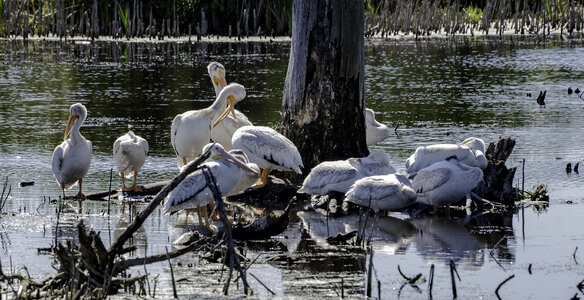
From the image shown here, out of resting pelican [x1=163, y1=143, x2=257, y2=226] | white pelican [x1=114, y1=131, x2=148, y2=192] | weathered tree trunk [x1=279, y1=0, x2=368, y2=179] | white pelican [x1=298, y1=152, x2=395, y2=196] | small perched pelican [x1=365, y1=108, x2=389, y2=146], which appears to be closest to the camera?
resting pelican [x1=163, y1=143, x2=257, y2=226]

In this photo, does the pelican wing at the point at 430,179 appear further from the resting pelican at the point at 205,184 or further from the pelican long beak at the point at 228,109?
the pelican long beak at the point at 228,109

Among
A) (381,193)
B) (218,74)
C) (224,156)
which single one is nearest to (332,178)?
(381,193)

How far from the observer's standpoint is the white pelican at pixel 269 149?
9.96m

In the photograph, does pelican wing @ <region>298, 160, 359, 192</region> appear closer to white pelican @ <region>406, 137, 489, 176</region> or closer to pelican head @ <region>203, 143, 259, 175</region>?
white pelican @ <region>406, 137, 489, 176</region>

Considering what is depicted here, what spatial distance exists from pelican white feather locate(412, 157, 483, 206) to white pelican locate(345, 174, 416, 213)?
14 centimetres

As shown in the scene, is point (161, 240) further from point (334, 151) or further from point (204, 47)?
point (204, 47)

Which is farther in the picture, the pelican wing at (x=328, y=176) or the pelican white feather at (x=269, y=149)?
the pelican white feather at (x=269, y=149)

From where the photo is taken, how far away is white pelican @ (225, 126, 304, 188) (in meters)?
9.96

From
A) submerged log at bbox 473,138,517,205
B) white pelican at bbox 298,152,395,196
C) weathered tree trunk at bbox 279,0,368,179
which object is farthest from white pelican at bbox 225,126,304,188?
submerged log at bbox 473,138,517,205

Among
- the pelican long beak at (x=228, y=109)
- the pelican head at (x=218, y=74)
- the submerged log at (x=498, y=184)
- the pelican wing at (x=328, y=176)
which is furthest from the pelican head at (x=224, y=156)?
the pelican head at (x=218, y=74)

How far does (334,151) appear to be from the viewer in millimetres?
10664

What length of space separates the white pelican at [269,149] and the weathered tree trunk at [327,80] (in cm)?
64

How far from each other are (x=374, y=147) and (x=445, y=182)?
3.93 meters

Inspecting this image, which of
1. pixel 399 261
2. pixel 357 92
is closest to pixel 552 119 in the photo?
pixel 357 92
